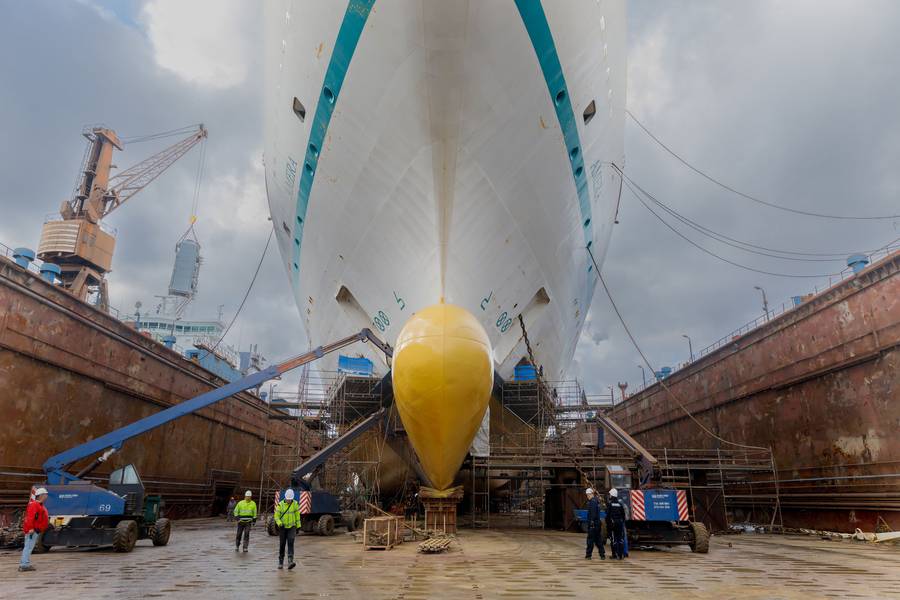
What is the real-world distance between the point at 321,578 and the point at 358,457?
7.58 m

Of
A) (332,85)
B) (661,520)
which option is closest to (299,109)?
(332,85)

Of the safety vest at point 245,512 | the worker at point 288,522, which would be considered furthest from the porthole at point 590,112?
the safety vest at point 245,512

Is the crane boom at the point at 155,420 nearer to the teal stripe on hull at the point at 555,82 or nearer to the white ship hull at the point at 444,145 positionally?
the white ship hull at the point at 444,145

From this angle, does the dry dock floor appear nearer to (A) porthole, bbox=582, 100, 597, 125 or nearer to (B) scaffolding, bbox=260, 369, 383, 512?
(B) scaffolding, bbox=260, 369, 383, 512

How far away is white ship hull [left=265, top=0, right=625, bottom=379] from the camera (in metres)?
7.27

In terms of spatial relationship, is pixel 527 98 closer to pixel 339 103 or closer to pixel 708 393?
pixel 339 103

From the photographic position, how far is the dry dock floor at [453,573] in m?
4.77

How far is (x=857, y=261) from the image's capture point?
12.2m

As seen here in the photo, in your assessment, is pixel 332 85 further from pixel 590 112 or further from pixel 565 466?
pixel 565 466

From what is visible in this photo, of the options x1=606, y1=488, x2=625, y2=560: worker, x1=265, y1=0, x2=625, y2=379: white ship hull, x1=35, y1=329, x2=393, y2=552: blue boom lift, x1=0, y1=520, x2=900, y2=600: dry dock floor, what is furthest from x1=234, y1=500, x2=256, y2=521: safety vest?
x1=606, y1=488, x2=625, y2=560: worker

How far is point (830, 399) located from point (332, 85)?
11990 millimetres

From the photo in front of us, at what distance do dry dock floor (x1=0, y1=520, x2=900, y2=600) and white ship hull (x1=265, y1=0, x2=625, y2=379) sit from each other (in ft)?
11.4

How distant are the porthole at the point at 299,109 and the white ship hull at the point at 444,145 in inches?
1.0

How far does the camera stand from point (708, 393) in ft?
60.0
